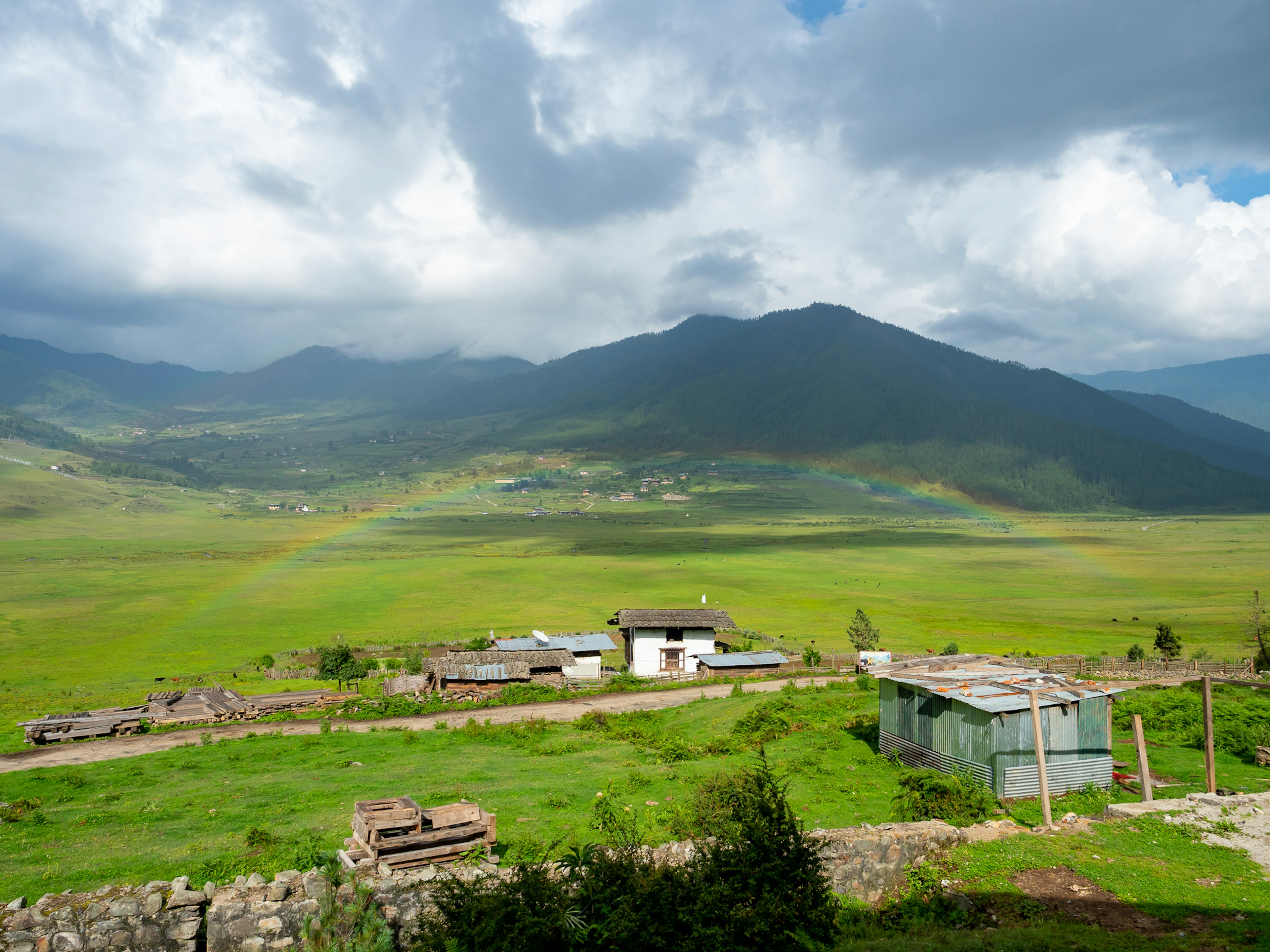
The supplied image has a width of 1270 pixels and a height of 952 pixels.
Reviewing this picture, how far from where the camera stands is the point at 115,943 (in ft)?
45.1

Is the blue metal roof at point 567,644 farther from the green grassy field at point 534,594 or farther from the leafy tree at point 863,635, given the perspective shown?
the leafy tree at point 863,635

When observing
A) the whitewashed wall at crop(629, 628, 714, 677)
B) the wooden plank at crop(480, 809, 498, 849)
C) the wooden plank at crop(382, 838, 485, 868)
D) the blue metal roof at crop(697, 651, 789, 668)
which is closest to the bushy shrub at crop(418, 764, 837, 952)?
the wooden plank at crop(382, 838, 485, 868)

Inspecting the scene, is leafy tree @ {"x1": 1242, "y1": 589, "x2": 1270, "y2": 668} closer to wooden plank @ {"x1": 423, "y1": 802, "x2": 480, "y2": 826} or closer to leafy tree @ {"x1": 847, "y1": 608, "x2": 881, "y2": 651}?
leafy tree @ {"x1": 847, "y1": 608, "x2": 881, "y2": 651}

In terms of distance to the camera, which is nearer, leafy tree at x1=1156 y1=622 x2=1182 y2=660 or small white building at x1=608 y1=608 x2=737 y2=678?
leafy tree at x1=1156 y1=622 x2=1182 y2=660

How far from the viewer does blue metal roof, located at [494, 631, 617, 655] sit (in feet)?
184

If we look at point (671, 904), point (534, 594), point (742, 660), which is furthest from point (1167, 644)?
point (534, 594)

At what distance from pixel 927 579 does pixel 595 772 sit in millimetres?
105989

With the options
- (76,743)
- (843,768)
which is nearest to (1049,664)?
(843,768)

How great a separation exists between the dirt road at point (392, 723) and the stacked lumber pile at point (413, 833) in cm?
2027

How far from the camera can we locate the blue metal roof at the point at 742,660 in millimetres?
53406

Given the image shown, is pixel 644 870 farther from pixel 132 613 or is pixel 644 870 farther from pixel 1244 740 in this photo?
pixel 132 613

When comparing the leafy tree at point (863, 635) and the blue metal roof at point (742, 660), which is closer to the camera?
the blue metal roof at point (742, 660)

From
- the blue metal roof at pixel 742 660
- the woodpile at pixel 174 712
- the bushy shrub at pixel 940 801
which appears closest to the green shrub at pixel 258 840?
the bushy shrub at pixel 940 801

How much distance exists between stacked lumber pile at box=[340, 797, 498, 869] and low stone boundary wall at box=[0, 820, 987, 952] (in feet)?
1.56
